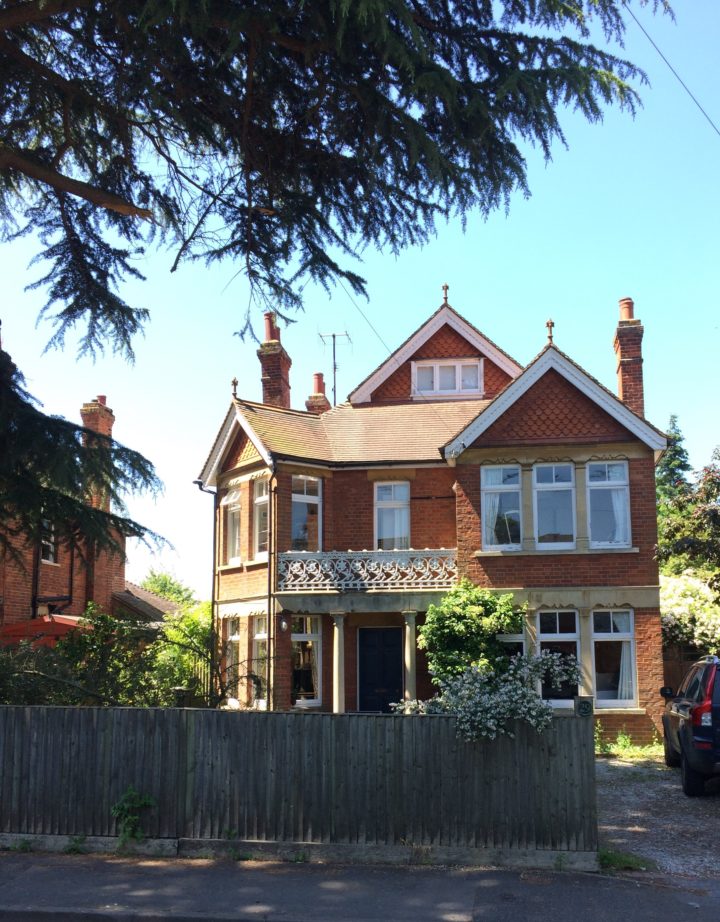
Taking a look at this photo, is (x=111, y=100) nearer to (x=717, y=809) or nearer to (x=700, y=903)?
(x=700, y=903)

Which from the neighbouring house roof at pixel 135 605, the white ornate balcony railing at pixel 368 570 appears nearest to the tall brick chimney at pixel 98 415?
the neighbouring house roof at pixel 135 605

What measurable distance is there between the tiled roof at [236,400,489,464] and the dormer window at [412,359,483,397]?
428 mm

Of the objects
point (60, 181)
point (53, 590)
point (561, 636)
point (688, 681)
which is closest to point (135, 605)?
point (53, 590)

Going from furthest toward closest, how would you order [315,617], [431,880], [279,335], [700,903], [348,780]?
[279,335]
[315,617]
[348,780]
[431,880]
[700,903]

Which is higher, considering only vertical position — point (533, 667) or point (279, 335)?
point (279, 335)

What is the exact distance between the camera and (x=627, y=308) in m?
22.6

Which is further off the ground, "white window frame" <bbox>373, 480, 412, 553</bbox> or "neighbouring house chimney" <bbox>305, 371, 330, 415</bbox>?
"neighbouring house chimney" <bbox>305, 371, 330, 415</bbox>

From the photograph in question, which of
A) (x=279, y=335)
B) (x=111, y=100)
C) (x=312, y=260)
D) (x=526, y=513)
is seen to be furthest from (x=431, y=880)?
(x=279, y=335)

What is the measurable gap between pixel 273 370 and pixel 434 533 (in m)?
7.21

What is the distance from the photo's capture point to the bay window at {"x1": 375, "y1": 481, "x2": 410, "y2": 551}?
2244 cm

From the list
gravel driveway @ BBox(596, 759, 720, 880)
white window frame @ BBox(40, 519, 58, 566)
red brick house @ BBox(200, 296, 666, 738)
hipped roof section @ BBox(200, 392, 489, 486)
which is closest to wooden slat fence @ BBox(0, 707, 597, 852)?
gravel driveway @ BBox(596, 759, 720, 880)

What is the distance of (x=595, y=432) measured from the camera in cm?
2025

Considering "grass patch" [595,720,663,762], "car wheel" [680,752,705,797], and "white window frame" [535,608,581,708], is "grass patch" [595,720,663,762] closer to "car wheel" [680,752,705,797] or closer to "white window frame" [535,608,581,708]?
"white window frame" [535,608,581,708]

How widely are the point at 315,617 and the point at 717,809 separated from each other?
1179 centimetres
